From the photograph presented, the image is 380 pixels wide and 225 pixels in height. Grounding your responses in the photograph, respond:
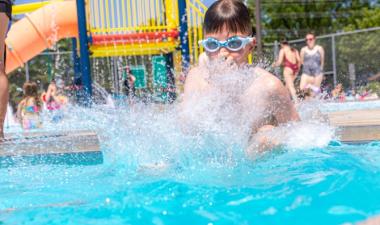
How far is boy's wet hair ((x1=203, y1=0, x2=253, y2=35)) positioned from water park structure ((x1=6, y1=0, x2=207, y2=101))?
5277mm

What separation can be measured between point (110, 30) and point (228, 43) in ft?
19.7

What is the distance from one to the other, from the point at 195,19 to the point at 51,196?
689cm

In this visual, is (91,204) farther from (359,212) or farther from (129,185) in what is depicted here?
(359,212)

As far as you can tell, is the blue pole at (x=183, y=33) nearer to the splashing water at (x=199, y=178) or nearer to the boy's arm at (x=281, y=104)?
the splashing water at (x=199, y=178)

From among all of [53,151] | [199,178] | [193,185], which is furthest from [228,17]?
[53,151]

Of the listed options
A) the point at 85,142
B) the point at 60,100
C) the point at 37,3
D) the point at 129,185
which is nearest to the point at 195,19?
the point at 37,3

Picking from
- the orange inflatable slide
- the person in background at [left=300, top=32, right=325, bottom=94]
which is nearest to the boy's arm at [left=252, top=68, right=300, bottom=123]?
the orange inflatable slide

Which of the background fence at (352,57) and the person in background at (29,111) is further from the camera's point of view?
the background fence at (352,57)

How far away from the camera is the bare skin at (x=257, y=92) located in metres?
2.97

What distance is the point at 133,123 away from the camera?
3.24 meters

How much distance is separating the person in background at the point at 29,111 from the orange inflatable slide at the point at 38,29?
2.45 ft

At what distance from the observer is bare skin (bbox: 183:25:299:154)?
117 inches

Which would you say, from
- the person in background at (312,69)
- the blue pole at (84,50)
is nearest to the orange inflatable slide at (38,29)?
the blue pole at (84,50)

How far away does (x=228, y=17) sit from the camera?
315cm
